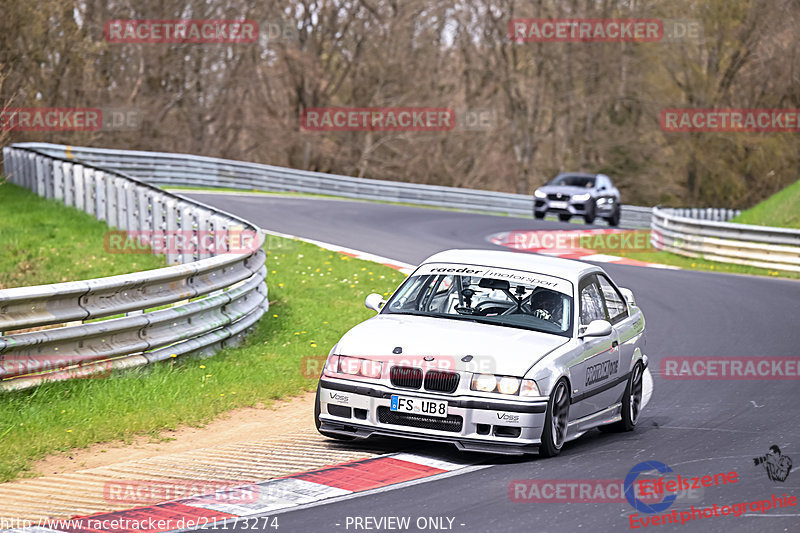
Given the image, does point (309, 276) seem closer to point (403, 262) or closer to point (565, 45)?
point (403, 262)

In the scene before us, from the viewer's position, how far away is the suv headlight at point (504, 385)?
25.3ft

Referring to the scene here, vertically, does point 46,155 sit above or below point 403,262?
above

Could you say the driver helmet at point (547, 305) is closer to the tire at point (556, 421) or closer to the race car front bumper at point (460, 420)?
the tire at point (556, 421)

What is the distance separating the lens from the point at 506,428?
770cm

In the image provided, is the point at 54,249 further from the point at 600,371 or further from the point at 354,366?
the point at 600,371

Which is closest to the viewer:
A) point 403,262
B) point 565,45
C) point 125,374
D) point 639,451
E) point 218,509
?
point 218,509

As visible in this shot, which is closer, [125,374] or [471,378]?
[471,378]

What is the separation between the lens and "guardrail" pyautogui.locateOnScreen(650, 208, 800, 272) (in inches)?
891

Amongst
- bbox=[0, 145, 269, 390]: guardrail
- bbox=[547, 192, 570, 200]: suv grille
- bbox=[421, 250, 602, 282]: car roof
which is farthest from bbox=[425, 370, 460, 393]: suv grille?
bbox=[547, 192, 570, 200]: suv grille

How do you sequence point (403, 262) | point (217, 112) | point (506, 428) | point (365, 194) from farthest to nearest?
point (217, 112) < point (365, 194) < point (403, 262) < point (506, 428)

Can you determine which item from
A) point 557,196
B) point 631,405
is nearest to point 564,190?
point 557,196

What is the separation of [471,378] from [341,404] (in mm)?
938

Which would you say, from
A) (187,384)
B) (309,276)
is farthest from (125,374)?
(309,276)

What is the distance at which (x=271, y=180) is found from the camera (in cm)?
3594
